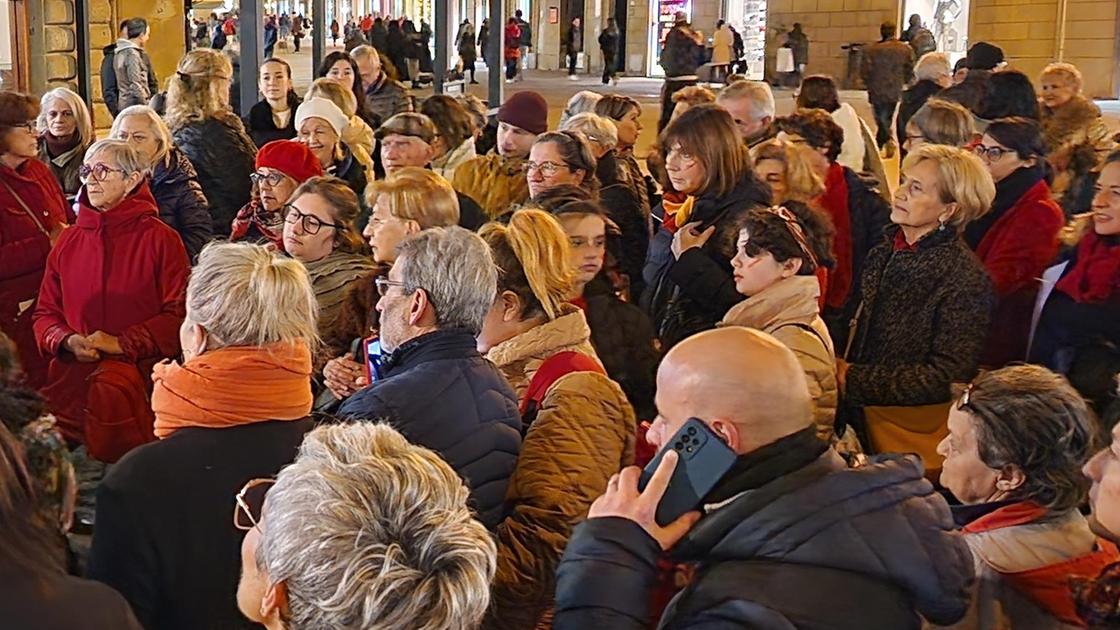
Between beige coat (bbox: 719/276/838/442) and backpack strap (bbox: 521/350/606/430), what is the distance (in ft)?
2.12

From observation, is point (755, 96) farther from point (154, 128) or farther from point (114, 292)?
point (114, 292)

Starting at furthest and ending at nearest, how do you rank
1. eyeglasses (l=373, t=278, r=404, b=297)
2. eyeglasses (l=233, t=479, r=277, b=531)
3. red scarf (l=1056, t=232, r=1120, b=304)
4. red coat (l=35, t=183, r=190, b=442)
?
red coat (l=35, t=183, r=190, b=442), red scarf (l=1056, t=232, r=1120, b=304), eyeglasses (l=373, t=278, r=404, b=297), eyeglasses (l=233, t=479, r=277, b=531)

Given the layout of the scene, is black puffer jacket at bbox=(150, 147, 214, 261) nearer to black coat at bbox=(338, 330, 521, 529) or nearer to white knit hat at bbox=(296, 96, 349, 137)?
white knit hat at bbox=(296, 96, 349, 137)

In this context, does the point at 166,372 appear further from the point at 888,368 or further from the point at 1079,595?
the point at 888,368

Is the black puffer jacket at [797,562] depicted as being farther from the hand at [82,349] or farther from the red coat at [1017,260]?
the red coat at [1017,260]

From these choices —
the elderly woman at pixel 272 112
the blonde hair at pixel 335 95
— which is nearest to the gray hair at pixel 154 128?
the blonde hair at pixel 335 95

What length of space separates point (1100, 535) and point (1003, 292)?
2468 millimetres

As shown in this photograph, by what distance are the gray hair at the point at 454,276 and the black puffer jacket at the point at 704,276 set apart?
155cm

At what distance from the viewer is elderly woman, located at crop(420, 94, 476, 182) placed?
6.46m

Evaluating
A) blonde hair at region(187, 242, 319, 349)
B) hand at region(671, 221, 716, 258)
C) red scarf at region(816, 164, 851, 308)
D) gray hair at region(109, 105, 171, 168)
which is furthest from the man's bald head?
gray hair at region(109, 105, 171, 168)

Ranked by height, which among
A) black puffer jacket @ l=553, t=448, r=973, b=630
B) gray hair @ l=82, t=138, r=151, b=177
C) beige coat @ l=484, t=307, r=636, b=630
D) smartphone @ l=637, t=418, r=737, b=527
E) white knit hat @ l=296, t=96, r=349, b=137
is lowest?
beige coat @ l=484, t=307, r=636, b=630

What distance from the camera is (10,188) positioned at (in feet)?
16.0

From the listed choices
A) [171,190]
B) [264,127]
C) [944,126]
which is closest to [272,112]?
[264,127]

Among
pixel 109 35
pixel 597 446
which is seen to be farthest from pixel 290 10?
pixel 597 446
